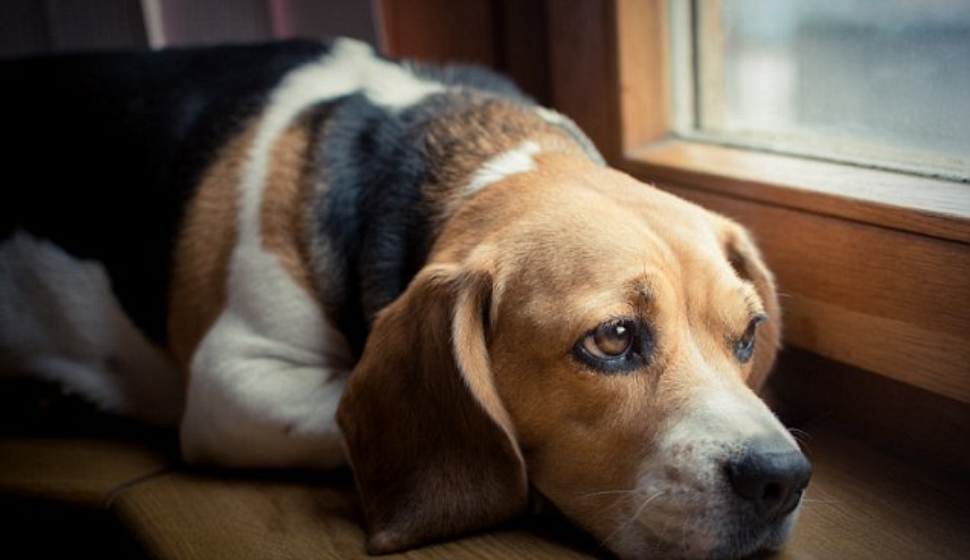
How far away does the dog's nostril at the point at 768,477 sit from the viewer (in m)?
1.40

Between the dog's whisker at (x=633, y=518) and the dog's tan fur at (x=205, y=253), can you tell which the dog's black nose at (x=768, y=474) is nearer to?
the dog's whisker at (x=633, y=518)

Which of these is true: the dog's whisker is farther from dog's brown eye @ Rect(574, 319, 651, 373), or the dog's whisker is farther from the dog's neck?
the dog's neck

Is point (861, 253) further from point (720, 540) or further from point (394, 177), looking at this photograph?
point (394, 177)

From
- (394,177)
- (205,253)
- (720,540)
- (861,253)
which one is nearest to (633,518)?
(720,540)

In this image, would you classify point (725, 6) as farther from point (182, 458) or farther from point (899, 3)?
point (182, 458)

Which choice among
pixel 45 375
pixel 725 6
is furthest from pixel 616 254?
pixel 45 375

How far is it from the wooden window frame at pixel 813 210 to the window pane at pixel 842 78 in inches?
2.9

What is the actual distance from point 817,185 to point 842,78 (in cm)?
25

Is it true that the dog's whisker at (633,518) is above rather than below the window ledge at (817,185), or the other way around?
below

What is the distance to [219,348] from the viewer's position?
1919mm

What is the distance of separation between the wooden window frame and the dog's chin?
1.63 ft

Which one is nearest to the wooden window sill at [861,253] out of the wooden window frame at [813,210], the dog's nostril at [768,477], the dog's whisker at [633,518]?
the wooden window frame at [813,210]

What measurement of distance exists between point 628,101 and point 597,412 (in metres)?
1.02

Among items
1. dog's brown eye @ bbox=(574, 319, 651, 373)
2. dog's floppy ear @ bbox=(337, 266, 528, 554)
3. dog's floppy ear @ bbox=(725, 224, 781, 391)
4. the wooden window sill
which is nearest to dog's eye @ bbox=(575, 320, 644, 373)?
dog's brown eye @ bbox=(574, 319, 651, 373)
